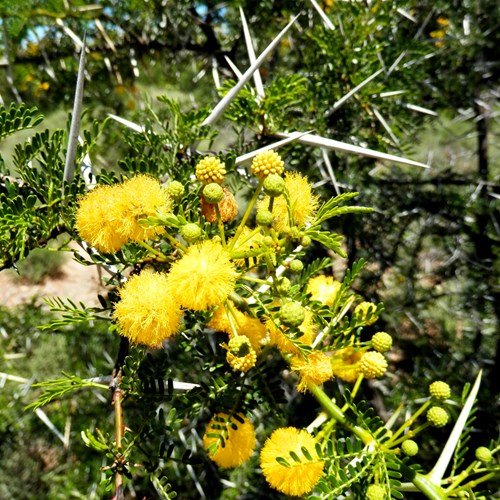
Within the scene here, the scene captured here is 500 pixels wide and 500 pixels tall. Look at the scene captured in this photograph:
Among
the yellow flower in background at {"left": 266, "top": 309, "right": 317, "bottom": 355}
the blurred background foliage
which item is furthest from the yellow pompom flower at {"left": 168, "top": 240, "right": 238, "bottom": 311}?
the blurred background foliage

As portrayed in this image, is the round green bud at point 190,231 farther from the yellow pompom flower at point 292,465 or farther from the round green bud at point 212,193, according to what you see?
the yellow pompom flower at point 292,465

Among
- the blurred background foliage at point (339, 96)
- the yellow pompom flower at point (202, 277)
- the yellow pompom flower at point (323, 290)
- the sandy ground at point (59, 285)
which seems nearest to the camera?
the yellow pompom flower at point (202, 277)

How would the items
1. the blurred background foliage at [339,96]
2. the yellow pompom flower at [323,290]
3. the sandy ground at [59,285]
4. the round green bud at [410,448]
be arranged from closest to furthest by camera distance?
the round green bud at [410,448] < the yellow pompom flower at [323,290] < the blurred background foliage at [339,96] < the sandy ground at [59,285]

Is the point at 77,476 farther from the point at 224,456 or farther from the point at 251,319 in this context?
the point at 251,319

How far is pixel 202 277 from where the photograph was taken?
2.25ft

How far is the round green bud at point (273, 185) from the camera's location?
73 centimetres

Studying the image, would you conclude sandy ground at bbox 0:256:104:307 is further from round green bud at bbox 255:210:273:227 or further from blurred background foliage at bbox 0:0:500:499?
round green bud at bbox 255:210:273:227

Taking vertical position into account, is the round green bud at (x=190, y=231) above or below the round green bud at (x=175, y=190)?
below

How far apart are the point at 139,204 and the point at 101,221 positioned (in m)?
0.07

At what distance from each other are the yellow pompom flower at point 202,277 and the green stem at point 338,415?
27cm

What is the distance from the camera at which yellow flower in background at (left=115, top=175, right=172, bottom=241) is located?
73cm

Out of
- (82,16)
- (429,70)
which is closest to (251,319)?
(82,16)

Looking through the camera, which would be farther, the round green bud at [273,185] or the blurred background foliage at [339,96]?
the blurred background foliage at [339,96]

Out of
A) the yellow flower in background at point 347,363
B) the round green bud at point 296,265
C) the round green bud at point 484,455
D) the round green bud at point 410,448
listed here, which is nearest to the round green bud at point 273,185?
the round green bud at point 296,265
